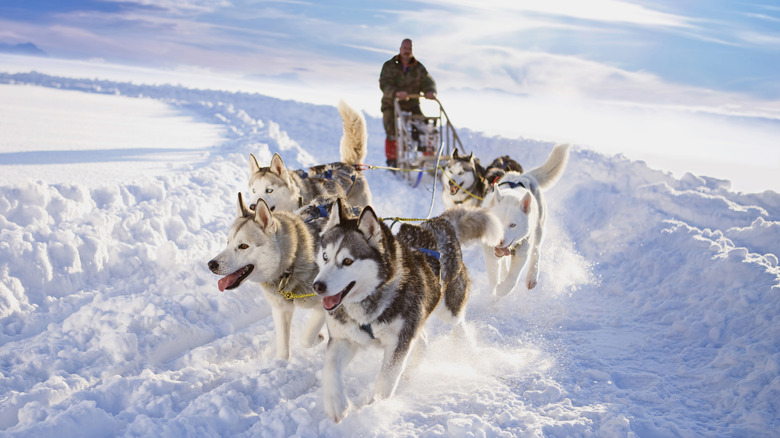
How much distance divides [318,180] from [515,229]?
5.90ft

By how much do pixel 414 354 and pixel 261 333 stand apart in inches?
46.5

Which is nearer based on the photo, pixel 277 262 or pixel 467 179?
pixel 277 262

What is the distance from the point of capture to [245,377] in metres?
2.84

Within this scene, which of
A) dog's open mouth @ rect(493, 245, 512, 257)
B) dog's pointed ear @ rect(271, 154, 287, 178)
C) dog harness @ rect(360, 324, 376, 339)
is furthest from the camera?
dog's pointed ear @ rect(271, 154, 287, 178)

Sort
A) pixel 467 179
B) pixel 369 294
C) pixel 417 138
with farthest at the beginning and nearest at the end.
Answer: pixel 417 138 → pixel 467 179 → pixel 369 294

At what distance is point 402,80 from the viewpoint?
8.98m

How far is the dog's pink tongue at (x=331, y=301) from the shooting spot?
8.11 ft

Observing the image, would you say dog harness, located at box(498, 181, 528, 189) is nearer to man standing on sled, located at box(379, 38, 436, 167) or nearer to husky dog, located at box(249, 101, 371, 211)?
husky dog, located at box(249, 101, 371, 211)

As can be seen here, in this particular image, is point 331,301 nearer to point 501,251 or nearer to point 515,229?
point 501,251

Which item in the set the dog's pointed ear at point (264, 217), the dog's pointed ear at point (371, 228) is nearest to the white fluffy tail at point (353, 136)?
the dog's pointed ear at point (264, 217)

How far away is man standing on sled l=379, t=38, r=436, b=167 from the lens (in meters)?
8.94

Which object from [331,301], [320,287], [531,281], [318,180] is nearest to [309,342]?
[331,301]

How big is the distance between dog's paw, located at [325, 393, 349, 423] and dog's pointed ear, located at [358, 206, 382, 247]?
0.76 metres

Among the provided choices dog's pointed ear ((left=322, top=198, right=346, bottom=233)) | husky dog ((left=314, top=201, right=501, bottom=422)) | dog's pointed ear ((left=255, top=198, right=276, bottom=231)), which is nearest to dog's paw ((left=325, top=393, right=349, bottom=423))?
husky dog ((left=314, top=201, right=501, bottom=422))
